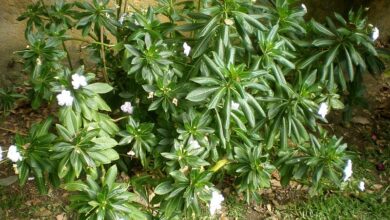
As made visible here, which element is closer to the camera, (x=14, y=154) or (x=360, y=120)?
(x=14, y=154)

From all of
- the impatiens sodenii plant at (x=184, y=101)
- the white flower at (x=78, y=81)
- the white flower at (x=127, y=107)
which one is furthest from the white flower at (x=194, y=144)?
the white flower at (x=78, y=81)

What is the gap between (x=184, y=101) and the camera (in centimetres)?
253

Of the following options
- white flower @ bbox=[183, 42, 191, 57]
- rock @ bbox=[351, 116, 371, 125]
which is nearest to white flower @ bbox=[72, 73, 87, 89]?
white flower @ bbox=[183, 42, 191, 57]

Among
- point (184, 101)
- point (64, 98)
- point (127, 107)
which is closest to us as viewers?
point (64, 98)

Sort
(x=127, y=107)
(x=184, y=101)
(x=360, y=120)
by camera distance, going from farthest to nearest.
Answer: (x=360, y=120), (x=127, y=107), (x=184, y=101)

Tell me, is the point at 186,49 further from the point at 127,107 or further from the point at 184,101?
the point at 127,107

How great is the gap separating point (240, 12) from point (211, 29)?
166mm

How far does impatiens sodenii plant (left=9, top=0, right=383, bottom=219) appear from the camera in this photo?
7.55ft

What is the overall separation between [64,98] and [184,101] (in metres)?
0.63

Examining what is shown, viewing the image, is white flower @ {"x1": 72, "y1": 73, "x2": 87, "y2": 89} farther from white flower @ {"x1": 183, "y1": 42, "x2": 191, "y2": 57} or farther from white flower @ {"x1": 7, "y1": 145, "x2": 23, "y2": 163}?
white flower @ {"x1": 183, "y1": 42, "x2": 191, "y2": 57}

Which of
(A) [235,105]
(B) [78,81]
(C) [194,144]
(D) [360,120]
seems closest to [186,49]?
(A) [235,105]

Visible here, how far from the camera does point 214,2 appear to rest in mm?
2473

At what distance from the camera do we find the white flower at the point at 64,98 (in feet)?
7.29

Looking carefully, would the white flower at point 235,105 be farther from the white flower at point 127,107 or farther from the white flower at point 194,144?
the white flower at point 127,107
